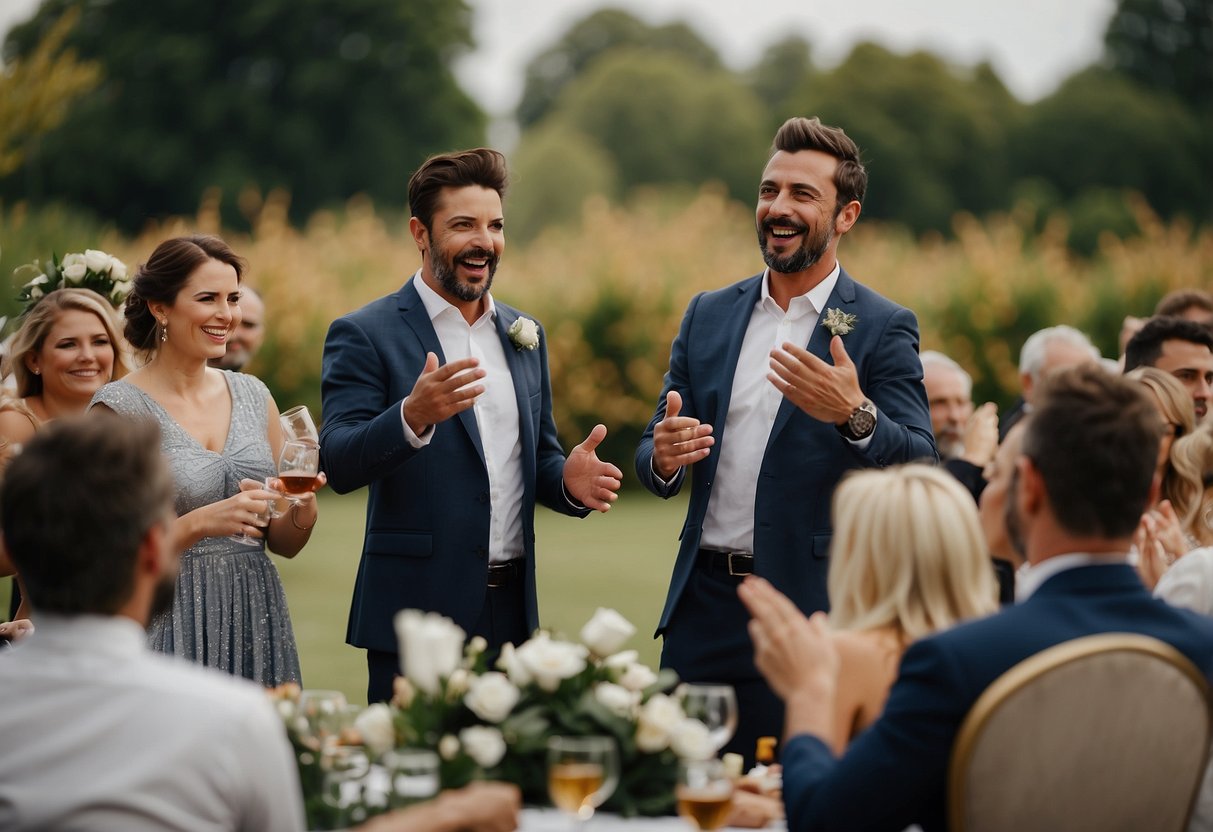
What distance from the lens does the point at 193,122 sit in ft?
132

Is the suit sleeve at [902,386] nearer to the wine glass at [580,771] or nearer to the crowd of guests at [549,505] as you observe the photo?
the crowd of guests at [549,505]

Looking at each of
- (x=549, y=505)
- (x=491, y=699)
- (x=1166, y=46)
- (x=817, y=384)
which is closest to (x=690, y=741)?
(x=491, y=699)

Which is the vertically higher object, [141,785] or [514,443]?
[514,443]

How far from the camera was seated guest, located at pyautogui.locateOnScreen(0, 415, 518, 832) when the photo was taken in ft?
7.81

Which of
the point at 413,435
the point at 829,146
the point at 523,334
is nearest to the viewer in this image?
the point at 413,435

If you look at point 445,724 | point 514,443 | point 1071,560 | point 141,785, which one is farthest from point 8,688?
point 514,443

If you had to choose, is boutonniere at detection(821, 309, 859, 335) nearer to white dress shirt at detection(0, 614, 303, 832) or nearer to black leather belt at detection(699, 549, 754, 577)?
black leather belt at detection(699, 549, 754, 577)

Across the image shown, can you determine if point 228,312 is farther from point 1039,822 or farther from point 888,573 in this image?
point 1039,822

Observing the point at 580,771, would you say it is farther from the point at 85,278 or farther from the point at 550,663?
the point at 85,278

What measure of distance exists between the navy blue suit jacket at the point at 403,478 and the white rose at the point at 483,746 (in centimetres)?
187

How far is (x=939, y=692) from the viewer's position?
2.78 meters

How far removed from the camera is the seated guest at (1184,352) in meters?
6.70

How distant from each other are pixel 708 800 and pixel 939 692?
520 millimetres

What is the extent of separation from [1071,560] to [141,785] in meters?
1.86
